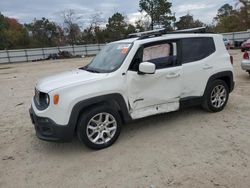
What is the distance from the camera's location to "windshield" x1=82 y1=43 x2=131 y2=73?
179 inches

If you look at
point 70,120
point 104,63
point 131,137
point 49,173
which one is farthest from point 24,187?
point 104,63

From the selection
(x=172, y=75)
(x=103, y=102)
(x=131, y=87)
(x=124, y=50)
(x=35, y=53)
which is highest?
(x=124, y=50)

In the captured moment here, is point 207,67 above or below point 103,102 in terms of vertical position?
above

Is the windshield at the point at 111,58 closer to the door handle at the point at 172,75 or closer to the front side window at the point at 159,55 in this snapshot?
the front side window at the point at 159,55

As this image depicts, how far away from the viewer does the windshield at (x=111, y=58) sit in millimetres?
4535

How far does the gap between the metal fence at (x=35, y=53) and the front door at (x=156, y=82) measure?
113 ft

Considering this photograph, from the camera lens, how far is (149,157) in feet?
12.6

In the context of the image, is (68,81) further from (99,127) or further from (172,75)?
(172,75)

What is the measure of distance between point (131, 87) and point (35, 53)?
36266mm

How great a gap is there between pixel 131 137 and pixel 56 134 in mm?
1333

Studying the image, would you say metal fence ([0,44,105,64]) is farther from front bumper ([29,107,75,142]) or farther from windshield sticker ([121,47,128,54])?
front bumper ([29,107,75,142])

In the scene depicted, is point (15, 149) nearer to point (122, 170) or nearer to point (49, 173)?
point (49, 173)

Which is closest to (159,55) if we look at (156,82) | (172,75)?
(172,75)

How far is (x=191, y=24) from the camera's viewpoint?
59281 millimetres
